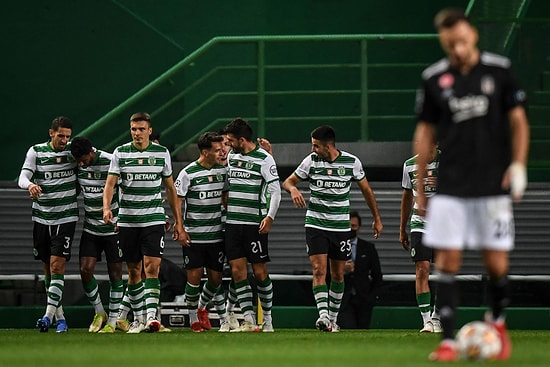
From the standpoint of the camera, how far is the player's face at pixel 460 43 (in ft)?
28.8

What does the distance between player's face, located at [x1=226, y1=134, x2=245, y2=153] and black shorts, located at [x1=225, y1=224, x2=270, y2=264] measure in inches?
35.8

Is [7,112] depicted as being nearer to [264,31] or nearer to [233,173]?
[264,31]

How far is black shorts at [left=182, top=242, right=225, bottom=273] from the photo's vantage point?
15461 mm

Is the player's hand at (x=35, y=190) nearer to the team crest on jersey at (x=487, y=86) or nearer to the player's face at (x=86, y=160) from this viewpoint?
the player's face at (x=86, y=160)

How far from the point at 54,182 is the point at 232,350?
5388mm

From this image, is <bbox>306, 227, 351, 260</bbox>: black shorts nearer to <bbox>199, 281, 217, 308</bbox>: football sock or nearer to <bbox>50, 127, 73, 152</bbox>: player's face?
<bbox>199, 281, 217, 308</bbox>: football sock

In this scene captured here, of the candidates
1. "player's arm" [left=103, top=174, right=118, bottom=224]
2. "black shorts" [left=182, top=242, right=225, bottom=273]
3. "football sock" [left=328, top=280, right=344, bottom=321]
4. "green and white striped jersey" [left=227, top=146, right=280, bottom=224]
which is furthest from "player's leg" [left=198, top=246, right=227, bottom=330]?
"player's arm" [left=103, top=174, right=118, bottom=224]

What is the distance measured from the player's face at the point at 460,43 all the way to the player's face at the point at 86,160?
7.19 meters

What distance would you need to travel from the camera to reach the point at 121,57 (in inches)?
822

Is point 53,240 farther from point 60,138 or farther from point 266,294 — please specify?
point 266,294

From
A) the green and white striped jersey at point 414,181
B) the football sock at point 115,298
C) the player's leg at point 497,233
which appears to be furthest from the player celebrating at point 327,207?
the player's leg at point 497,233

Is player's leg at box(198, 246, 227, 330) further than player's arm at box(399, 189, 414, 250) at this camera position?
Yes

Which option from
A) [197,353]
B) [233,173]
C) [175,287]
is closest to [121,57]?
[175,287]

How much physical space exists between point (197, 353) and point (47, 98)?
11.4 m
